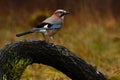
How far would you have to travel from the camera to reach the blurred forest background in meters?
15.0

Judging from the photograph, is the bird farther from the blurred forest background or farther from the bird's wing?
the blurred forest background

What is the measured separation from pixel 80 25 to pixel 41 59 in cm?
905

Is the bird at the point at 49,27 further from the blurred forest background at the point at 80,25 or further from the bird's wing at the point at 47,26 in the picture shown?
the blurred forest background at the point at 80,25

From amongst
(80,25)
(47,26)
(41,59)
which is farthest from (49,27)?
(80,25)

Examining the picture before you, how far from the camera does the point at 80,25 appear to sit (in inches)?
734

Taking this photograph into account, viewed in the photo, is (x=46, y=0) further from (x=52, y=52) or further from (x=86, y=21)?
(x=52, y=52)

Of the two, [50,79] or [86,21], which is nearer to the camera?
[50,79]

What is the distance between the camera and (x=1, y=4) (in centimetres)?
2003

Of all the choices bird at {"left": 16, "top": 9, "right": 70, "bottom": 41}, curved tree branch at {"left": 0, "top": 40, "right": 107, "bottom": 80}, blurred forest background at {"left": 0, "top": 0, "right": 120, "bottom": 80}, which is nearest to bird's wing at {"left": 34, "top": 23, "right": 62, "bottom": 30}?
bird at {"left": 16, "top": 9, "right": 70, "bottom": 41}

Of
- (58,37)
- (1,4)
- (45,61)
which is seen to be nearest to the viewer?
(45,61)

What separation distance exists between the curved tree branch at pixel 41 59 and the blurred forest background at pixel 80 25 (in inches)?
156

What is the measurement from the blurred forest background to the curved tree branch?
3970 mm

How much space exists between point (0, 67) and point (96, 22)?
9890 millimetres

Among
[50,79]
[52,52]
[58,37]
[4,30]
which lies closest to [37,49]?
[52,52]
